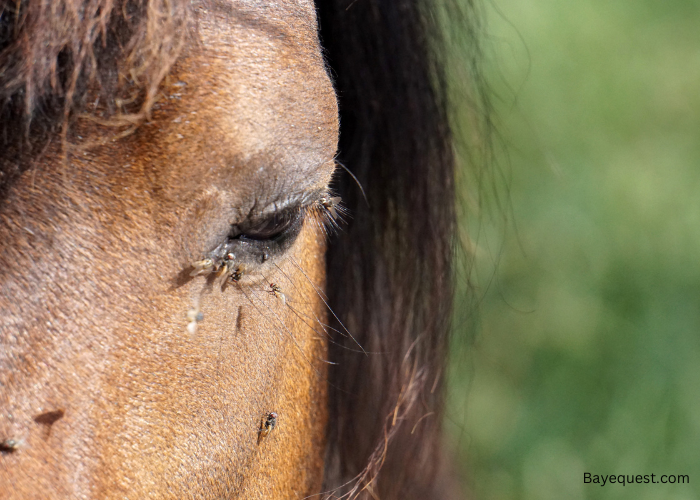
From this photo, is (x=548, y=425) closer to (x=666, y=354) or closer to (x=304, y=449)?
(x=666, y=354)

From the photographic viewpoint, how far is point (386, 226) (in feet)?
4.31

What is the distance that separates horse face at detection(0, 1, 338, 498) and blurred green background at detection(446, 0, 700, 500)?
1.61 metres

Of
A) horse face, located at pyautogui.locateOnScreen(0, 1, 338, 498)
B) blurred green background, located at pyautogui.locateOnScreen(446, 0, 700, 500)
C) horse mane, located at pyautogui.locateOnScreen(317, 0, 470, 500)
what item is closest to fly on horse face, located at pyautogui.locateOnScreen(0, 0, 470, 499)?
horse face, located at pyautogui.locateOnScreen(0, 1, 338, 498)

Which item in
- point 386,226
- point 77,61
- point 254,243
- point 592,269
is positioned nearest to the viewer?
point 77,61

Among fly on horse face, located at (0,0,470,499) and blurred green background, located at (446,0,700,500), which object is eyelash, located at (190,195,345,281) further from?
blurred green background, located at (446,0,700,500)

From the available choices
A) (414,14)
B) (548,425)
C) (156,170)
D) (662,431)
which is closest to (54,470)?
(156,170)

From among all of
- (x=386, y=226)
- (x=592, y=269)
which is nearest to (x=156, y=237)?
(x=386, y=226)

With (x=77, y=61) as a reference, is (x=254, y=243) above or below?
below

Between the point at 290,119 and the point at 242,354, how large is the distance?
320mm

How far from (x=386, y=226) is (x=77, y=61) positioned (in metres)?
0.70

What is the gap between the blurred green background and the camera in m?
2.66

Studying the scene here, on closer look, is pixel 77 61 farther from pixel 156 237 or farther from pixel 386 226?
pixel 386 226

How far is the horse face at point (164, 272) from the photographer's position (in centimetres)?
75

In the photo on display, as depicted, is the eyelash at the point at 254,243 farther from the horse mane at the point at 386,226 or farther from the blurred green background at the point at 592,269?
the blurred green background at the point at 592,269
